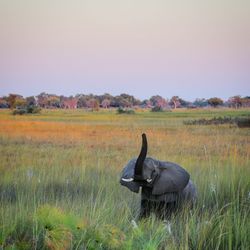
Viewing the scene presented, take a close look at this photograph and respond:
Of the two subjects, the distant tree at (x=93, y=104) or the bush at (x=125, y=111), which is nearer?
the distant tree at (x=93, y=104)

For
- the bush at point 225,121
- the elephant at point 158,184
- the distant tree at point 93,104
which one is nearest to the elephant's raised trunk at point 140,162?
the elephant at point 158,184

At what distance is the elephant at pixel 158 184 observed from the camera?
4.09 meters

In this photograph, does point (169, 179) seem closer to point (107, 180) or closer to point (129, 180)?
point (129, 180)

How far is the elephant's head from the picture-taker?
13.3 feet

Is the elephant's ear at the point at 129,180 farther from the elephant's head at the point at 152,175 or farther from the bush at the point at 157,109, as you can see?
the bush at the point at 157,109

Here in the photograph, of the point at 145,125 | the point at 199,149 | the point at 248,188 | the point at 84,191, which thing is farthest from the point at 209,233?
the point at 145,125

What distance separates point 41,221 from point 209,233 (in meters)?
0.99

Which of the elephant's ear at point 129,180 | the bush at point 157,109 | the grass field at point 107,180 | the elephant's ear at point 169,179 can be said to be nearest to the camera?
the grass field at point 107,180

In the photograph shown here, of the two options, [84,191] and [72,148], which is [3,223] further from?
[72,148]

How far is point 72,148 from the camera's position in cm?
835

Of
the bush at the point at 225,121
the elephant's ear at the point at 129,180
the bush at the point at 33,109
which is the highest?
the bush at the point at 33,109

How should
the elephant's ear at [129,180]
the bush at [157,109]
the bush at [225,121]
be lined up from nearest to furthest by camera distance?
the elephant's ear at [129,180]
the bush at [157,109]
the bush at [225,121]

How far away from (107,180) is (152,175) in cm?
147

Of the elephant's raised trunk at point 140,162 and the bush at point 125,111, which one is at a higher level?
the bush at point 125,111
